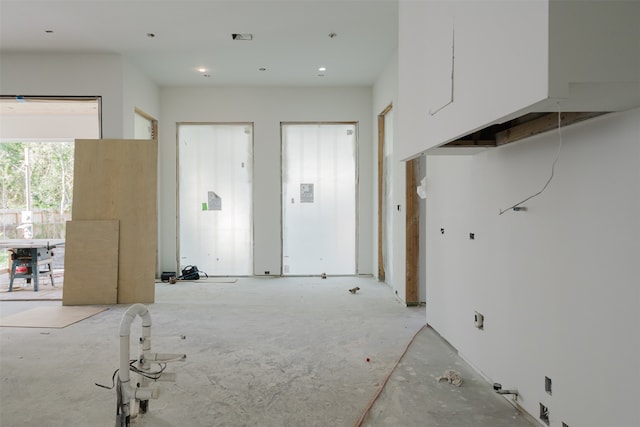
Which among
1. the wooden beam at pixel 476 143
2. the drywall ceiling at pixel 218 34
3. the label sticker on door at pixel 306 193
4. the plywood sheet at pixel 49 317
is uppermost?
the drywall ceiling at pixel 218 34

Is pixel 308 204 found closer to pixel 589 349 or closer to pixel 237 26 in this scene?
pixel 237 26

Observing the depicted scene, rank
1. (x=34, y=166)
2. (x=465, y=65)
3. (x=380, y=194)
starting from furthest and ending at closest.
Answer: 1. (x=34, y=166)
2. (x=380, y=194)
3. (x=465, y=65)

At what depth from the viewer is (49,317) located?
14.6ft

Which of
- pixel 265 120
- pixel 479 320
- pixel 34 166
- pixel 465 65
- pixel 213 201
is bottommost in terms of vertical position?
pixel 479 320

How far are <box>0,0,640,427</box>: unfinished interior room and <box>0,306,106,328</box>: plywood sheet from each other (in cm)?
4

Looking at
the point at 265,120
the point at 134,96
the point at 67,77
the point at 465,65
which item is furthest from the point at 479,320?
the point at 67,77

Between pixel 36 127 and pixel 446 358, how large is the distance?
357 inches

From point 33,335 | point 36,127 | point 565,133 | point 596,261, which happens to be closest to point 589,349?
point 596,261

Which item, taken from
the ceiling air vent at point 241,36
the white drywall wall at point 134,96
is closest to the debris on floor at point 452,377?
the ceiling air vent at point 241,36

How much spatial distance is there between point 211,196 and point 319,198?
1.94m

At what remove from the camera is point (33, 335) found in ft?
12.7

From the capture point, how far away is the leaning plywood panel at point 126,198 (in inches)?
201

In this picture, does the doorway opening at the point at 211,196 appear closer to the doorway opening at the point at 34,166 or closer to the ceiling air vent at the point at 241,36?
the ceiling air vent at the point at 241,36

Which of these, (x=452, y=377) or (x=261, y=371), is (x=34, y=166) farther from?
(x=452, y=377)
